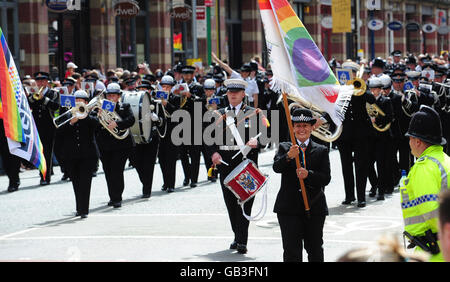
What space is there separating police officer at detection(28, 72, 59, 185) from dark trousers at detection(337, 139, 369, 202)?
6.64m

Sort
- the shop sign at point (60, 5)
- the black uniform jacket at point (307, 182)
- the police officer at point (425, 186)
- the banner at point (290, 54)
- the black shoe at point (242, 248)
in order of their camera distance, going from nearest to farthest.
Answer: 1. the police officer at point (425, 186)
2. the black uniform jacket at point (307, 182)
3. the banner at point (290, 54)
4. the black shoe at point (242, 248)
5. the shop sign at point (60, 5)

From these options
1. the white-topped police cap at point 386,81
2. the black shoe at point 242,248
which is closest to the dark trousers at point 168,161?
the white-topped police cap at point 386,81

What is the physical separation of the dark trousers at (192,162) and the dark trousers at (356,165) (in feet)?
11.9

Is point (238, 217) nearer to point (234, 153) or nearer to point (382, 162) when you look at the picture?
point (234, 153)

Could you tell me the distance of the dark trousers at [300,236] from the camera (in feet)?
26.6

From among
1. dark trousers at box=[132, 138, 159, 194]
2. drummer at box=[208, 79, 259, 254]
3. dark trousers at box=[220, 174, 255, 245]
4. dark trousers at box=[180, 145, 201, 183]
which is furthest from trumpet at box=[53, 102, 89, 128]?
dark trousers at box=[220, 174, 255, 245]

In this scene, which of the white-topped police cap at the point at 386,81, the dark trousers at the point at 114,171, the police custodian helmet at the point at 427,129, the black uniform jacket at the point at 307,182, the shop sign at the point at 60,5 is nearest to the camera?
the police custodian helmet at the point at 427,129

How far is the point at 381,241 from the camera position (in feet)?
11.6

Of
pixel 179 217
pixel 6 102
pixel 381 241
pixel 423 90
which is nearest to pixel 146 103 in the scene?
pixel 179 217

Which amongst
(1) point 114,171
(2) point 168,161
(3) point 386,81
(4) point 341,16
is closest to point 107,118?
(1) point 114,171

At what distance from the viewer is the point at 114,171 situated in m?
14.8

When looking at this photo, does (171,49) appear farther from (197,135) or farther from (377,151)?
(377,151)

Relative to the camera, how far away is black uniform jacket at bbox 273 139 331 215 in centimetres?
825

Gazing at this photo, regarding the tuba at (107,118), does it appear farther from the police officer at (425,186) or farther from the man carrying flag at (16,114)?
the police officer at (425,186)
